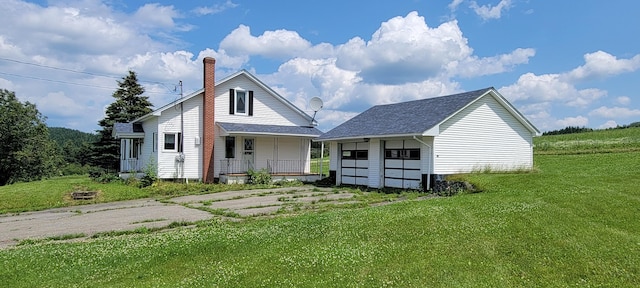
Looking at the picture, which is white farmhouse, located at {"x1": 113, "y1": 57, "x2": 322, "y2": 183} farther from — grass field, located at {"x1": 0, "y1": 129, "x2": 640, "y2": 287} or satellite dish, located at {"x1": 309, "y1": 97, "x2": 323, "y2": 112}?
grass field, located at {"x1": 0, "y1": 129, "x2": 640, "y2": 287}

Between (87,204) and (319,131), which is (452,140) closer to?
(319,131)

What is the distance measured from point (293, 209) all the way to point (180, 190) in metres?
9.63

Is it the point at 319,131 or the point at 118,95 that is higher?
the point at 118,95

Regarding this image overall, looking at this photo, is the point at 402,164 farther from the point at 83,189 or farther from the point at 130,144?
the point at 130,144

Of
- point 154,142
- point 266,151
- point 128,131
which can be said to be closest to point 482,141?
point 266,151

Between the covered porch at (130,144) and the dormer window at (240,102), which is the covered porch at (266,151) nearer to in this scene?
the dormer window at (240,102)

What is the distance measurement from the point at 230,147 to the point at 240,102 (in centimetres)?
290

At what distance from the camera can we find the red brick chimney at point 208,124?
1006 inches

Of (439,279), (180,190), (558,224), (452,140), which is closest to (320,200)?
(452,140)

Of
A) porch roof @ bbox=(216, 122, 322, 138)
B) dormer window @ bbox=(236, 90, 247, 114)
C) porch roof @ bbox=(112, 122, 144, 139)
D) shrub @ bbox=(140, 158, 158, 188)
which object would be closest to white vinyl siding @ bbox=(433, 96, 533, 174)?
porch roof @ bbox=(216, 122, 322, 138)

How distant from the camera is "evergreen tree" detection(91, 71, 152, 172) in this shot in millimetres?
42750

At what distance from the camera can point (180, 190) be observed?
22.6m

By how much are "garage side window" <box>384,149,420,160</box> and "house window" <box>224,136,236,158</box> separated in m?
9.50

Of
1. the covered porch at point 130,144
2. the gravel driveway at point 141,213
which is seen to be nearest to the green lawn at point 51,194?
the gravel driveway at point 141,213
